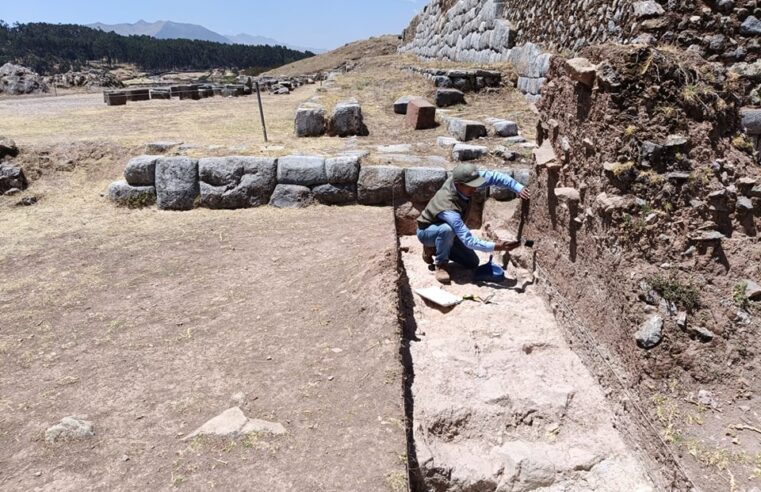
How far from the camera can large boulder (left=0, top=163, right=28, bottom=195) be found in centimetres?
734

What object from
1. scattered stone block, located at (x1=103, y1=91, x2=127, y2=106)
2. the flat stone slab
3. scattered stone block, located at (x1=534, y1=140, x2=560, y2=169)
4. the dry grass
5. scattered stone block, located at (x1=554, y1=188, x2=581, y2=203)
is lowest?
the flat stone slab

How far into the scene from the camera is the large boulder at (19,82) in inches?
887

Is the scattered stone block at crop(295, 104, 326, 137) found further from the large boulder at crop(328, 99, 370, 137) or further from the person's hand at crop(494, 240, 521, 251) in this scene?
the person's hand at crop(494, 240, 521, 251)

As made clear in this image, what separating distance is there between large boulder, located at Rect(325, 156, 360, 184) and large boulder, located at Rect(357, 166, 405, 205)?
0.30ft

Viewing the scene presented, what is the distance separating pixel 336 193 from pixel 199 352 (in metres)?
3.58

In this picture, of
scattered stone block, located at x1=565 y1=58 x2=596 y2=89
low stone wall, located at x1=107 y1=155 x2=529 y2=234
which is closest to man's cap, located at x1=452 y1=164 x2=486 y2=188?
scattered stone block, located at x1=565 y1=58 x2=596 y2=89

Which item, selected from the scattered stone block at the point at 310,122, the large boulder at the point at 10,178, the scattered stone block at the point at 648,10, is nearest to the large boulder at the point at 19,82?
the large boulder at the point at 10,178

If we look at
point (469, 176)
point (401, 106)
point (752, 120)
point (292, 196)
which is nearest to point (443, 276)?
point (469, 176)

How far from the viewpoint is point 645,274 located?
376 centimetres

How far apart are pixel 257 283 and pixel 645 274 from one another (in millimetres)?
3116

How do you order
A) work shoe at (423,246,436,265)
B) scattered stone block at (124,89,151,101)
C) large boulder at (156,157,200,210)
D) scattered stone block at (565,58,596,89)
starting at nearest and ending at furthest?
scattered stone block at (565,58,596,89)
work shoe at (423,246,436,265)
large boulder at (156,157,200,210)
scattered stone block at (124,89,151,101)

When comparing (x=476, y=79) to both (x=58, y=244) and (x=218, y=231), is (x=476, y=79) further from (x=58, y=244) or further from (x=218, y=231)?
(x=58, y=244)

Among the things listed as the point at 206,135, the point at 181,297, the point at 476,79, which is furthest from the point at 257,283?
the point at 476,79

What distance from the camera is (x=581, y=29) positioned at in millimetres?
8336
